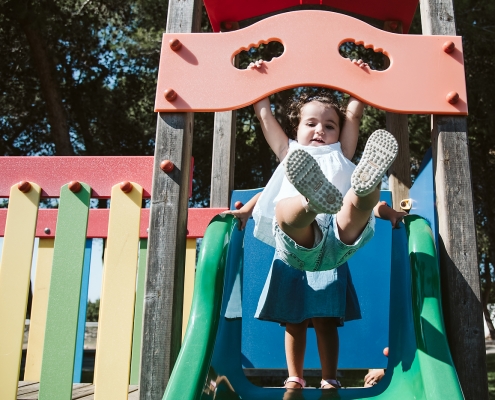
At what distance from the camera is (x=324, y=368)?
2432 millimetres

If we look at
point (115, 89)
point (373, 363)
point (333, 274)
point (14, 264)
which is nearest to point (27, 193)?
point (14, 264)

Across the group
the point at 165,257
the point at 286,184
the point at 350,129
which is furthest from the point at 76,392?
the point at 350,129

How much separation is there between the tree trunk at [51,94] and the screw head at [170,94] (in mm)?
7888

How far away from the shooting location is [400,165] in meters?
3.45

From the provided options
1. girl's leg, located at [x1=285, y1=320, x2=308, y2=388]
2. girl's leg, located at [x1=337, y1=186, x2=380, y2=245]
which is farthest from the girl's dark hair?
girl's leg, located at [x1=285, y1=320, x2=308, y2=388]

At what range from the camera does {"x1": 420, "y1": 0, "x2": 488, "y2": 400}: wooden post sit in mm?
1928

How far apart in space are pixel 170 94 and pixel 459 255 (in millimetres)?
1249

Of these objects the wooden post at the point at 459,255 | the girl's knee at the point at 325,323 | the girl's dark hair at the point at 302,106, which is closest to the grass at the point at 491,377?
the girl's knee at the point at 325,323

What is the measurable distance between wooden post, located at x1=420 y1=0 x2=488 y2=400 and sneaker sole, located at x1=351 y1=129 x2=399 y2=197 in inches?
17.3

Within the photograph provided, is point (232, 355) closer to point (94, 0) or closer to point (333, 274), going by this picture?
point (333, 274)

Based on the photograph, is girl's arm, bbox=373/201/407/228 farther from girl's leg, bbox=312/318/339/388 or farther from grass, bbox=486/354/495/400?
grass, bbox=486/354/495/400

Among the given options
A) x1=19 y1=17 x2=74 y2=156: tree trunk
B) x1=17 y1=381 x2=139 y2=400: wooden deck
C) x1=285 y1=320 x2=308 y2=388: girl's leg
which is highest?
x1=19 y1=17 x2=74 y2=156: tree trunk

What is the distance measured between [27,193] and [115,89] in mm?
9709

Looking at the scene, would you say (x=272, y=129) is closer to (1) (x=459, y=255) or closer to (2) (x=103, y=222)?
(1) (x=459, y=255)
